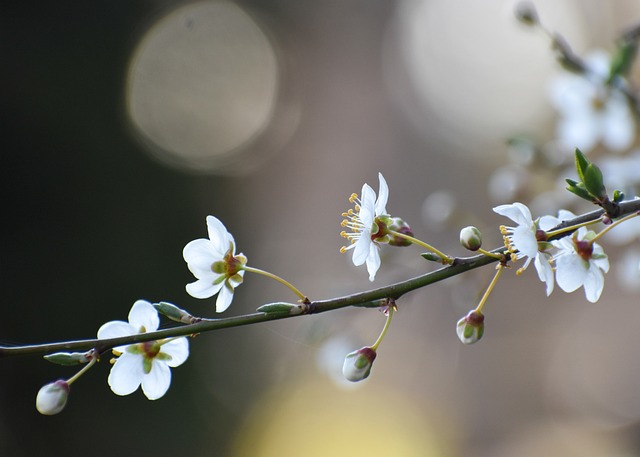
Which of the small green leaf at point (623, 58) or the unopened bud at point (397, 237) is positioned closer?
the unopened bud at point (397, 237)

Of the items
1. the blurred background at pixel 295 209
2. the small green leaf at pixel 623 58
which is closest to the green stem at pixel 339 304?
the blurred background at pixel 295 209

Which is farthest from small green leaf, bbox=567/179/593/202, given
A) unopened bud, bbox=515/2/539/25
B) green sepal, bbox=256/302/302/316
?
unopened bud, bbox=515/2/539/25

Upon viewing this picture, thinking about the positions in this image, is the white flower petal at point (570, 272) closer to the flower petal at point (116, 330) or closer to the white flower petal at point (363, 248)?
the white flower petal at point (363, 248)

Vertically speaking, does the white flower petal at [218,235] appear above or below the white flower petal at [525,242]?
above

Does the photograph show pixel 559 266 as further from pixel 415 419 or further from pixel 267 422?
pixel 415 419

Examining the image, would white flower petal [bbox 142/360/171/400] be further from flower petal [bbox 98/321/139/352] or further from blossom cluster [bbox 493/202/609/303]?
blossom cluster [bbox 493/202/609/303]

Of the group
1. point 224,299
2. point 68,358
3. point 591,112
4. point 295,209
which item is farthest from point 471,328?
point 295,209

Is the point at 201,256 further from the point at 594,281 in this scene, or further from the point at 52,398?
the point at 594,281
